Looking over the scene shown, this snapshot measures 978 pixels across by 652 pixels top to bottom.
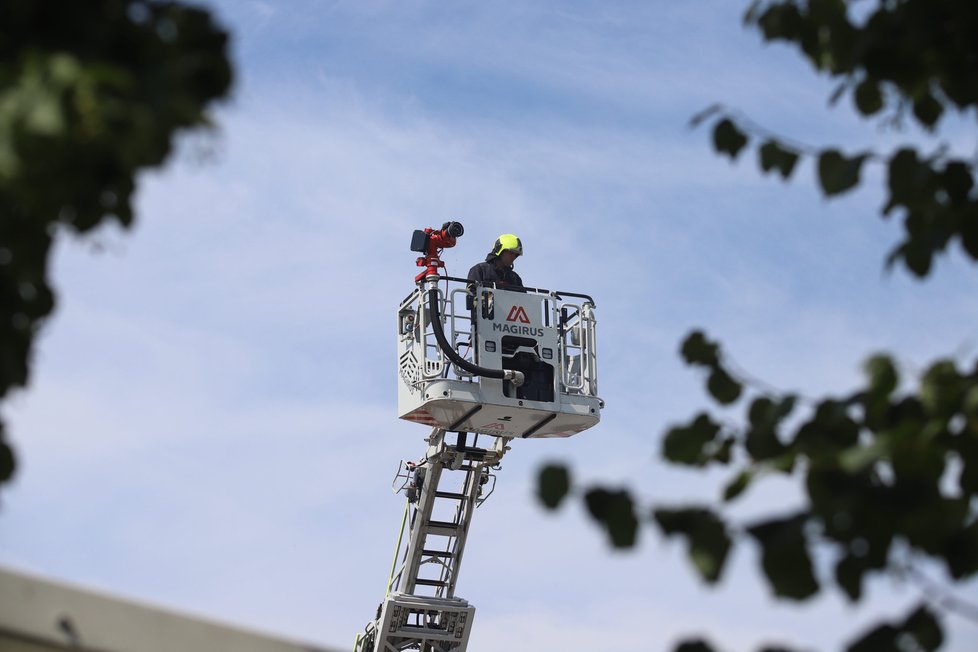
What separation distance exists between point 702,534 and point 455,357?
12.3m

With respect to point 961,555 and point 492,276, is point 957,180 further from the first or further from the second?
point 492,276

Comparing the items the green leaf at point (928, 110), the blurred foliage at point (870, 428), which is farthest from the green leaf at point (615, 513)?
the green leaf at point (928, 110)

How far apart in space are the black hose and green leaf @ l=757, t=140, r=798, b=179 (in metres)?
10.8

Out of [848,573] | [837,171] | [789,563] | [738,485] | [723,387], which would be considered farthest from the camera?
[723,387]

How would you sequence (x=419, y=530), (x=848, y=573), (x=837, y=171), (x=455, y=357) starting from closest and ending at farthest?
(x=848, y=573)
(x=837, y=171)
(x=455, y=357)
(x=419, y=530)

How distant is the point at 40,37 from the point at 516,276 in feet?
45.9

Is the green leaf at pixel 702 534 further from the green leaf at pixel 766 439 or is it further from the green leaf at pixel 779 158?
the green leaf at pixel 779 158

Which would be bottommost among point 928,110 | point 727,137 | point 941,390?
point 941,390

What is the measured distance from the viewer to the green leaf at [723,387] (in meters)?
5.32

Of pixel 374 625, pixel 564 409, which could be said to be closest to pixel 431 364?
pixel 564 409

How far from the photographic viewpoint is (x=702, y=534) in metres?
3.55

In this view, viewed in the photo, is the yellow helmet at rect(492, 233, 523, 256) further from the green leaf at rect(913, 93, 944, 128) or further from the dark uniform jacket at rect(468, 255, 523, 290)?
the green leaf at rect(913, 93, 944, 128)

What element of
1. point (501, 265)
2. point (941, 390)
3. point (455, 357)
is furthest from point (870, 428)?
point (501, 265)

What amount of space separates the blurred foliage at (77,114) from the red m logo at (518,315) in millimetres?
12697
